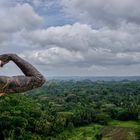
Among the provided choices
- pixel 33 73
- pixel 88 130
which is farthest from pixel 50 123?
pixel 33 73

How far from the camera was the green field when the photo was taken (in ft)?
208

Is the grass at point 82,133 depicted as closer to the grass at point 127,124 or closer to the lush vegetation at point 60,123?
the lush vegetation at point 60,123

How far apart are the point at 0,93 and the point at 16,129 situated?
5862cm

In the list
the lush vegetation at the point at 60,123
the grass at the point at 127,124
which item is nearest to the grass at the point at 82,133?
the lush vegetation at the point at 60,123

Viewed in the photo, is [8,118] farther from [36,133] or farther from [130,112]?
[130,112]

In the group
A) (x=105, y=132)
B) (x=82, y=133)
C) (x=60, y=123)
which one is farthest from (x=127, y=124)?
(x=60, y=123)

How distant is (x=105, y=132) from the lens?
65.8 metres

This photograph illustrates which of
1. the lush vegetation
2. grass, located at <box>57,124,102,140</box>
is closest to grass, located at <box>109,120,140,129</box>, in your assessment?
the lush vegetation

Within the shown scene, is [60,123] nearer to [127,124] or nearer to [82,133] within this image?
[82,133]

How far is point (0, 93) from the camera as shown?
3.23 meters

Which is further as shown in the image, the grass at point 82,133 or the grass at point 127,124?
the grass at point 127,124

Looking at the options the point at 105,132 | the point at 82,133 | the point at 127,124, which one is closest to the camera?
the point at 82,133

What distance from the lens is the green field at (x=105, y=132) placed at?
6325cm

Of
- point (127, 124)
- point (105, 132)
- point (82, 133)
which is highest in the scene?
point (127, 124)
